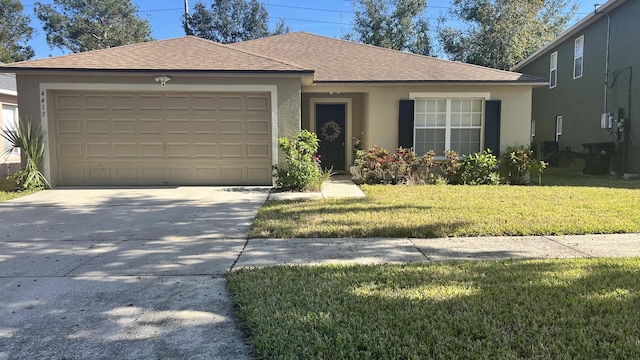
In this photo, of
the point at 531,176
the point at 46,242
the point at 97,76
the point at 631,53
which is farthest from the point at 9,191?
the point at 631,53

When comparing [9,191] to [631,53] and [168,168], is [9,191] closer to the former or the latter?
[168,168]

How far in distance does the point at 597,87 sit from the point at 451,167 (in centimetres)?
786

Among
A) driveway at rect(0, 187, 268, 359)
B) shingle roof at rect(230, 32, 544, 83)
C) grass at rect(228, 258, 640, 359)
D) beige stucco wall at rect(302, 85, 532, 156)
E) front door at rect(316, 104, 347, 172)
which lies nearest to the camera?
grass at rect(228, 258, 640, 359)

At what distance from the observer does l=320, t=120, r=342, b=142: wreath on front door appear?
14.1 metres

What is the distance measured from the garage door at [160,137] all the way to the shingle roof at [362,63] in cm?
278

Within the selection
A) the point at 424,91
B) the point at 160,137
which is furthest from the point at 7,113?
the point at 424,91

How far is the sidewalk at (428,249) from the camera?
16.5 feet

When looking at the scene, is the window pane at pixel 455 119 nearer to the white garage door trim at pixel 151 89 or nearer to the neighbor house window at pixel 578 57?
the white garage door trim at pixel 151 89

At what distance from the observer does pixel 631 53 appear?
45.0 ft

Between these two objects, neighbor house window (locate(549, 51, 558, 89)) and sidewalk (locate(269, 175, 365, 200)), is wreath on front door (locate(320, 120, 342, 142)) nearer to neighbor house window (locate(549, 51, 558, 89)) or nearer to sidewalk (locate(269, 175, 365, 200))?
sidewalk (locate(269, 175, 365, 200))

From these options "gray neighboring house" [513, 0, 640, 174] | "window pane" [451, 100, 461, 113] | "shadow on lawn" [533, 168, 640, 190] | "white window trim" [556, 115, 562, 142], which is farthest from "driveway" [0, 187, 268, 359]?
"white window trim" [556, 115, 562, 142]

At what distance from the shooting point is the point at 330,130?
1416 cm

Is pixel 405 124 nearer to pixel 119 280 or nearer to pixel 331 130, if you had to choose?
pixel 331 130

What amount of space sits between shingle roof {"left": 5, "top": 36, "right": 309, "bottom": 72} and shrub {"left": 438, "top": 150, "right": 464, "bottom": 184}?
474 cm
